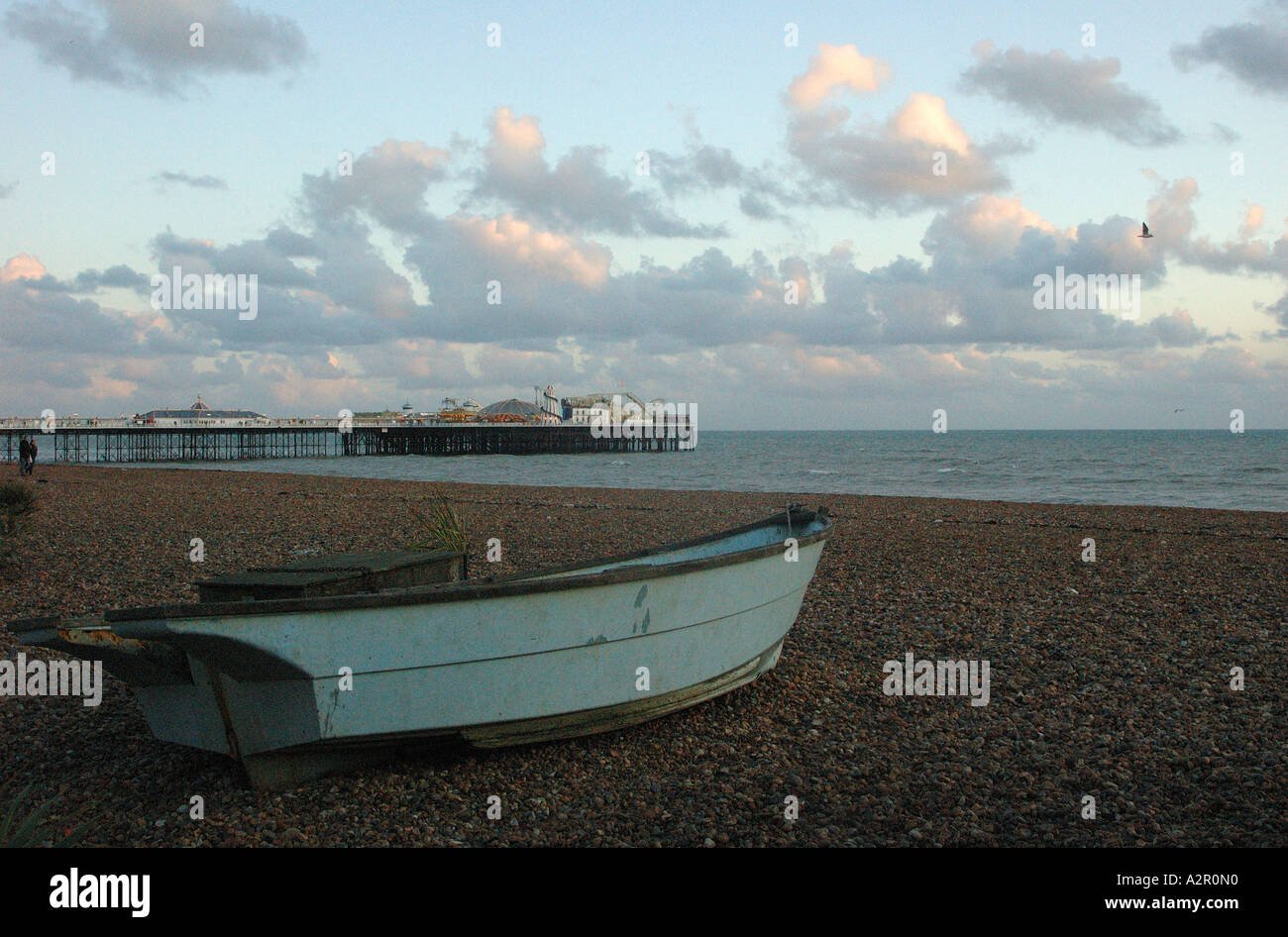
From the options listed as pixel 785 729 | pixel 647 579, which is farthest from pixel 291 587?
pixel 785 729

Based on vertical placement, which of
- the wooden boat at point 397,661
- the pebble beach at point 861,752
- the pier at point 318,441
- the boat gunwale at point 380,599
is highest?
the pier at point 318,441

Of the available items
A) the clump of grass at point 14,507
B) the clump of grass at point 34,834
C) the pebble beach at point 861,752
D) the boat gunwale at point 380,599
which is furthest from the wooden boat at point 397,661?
the clump of grass at point 14,507

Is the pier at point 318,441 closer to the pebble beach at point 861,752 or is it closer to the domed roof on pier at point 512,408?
the domed roof on pier at point 512,408

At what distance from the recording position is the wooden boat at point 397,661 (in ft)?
14.3

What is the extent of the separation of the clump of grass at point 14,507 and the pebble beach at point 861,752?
0.50 meters

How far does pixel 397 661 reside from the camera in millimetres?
4633

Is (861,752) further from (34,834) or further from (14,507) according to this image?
(14,507)

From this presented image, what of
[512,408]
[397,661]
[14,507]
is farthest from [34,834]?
[512,408]

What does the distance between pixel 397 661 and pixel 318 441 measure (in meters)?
79.8

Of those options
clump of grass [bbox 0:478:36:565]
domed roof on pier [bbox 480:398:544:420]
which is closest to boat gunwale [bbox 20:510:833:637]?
clump of grass [bbox 0:478:36:565]

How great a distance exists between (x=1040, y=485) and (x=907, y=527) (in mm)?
21490

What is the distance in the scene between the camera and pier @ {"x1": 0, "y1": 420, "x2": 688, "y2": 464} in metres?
65.6

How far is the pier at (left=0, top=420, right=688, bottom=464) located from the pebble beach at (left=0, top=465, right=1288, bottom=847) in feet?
202
